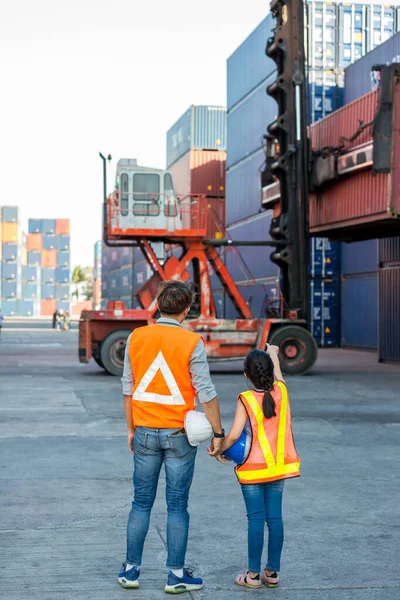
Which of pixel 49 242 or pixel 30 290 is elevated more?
pixel 49 242

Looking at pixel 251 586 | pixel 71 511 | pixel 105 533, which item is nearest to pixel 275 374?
pixel 251 586

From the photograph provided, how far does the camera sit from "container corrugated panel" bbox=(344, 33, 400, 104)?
2572 cm

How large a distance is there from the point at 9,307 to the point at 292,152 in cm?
8507

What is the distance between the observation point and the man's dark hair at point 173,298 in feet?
15.1

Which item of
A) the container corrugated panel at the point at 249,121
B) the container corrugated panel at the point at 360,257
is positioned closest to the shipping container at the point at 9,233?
the container corrugated panel at the point at 249,121

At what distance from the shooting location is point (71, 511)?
646 cm

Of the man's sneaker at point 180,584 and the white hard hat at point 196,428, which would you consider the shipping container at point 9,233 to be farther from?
the white hard hat at point 196,428

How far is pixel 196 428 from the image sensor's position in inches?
173

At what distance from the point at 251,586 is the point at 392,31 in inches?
1126

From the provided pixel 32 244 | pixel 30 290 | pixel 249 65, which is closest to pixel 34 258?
pixel 32 244

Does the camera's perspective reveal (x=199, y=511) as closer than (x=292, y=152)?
Yes

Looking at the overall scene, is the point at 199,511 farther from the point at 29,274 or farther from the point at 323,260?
the point at 29,274

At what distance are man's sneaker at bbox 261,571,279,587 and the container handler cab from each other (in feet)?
47.6

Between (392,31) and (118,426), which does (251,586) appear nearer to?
(118,426)
